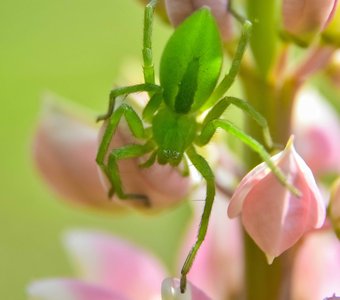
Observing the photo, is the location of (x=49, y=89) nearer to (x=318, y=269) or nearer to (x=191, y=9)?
(x=318, y=269)

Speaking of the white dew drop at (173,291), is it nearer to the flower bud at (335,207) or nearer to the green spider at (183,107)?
the green spider at (183,107)

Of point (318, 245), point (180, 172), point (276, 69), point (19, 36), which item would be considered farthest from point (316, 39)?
point (19, 36)

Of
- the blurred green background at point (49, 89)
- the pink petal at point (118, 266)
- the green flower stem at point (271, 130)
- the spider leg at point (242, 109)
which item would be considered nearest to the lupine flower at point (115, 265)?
the pink petal at point (118, 266)

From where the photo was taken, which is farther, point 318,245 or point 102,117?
point 318,245

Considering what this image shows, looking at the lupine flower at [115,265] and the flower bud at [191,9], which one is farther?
the lupine flower at [115,265]

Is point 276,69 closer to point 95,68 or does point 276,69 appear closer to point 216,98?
point 216,98

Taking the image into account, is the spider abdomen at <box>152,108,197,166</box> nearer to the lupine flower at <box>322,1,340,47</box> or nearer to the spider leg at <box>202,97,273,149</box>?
the spider leg at <box>202,97,273,149</box>
